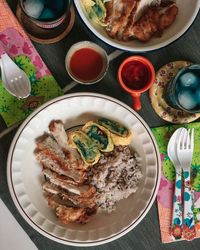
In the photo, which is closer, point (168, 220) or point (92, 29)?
point (92, 29)

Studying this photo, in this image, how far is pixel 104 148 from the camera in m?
1.21

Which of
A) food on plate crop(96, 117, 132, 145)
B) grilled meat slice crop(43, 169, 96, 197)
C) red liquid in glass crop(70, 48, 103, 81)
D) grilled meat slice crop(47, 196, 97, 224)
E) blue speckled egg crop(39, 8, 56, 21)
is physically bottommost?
grilled meat slice crop(47, 196, 97, 224)

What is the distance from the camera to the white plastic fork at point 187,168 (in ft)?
4.12

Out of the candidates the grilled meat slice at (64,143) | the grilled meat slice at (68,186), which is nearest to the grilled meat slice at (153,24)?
the grilled meat slice at (64,143)

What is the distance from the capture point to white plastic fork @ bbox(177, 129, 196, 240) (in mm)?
1257

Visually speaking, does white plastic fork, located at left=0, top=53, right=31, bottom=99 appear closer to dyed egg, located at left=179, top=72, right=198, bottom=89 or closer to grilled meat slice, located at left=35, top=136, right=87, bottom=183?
grilled meat slice, located at left=35, top=136, right=87, bottom=183

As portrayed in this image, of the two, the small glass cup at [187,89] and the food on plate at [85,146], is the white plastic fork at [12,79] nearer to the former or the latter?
the food on plate at [85,146]

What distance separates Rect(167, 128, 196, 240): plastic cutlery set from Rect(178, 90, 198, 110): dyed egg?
8cm

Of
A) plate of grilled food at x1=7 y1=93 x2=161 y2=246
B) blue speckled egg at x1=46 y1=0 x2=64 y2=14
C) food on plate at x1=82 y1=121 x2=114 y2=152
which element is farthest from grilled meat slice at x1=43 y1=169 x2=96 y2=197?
blue speckled egg at x1=46 y1=0 x2=64 y2=14

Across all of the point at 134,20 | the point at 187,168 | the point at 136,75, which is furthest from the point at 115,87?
the point at 187,168

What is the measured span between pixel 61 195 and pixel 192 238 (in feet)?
1.31

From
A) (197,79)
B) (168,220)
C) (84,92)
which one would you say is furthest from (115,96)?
(168,220)

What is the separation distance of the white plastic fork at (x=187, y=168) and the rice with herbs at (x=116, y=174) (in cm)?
13

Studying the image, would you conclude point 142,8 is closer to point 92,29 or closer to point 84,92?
point 92,29
